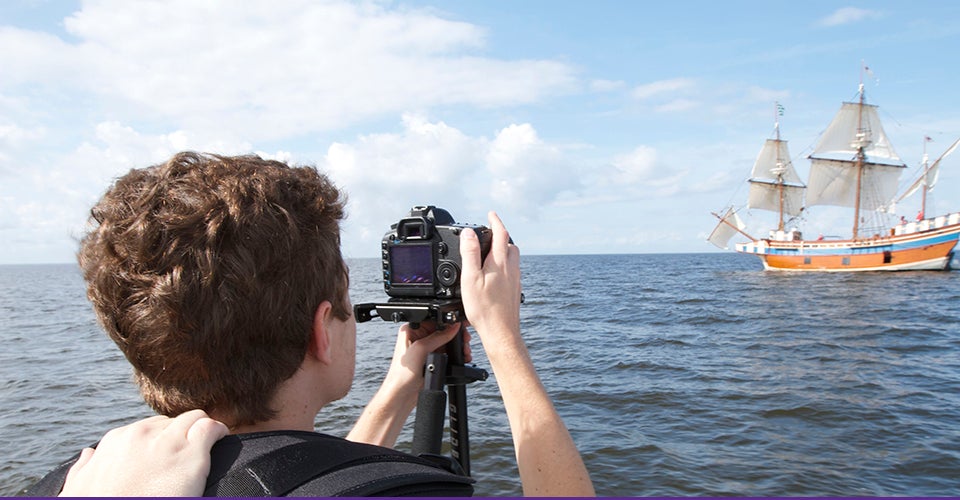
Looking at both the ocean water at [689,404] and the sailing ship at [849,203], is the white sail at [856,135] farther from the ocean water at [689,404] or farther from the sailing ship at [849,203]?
the ocean water at [689,404]

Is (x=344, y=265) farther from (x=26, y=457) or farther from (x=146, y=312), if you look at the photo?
(x=26, y=457)

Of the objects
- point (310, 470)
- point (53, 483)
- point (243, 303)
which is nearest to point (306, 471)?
point (310, 470)

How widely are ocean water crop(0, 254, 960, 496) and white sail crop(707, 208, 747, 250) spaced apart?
57.1 m

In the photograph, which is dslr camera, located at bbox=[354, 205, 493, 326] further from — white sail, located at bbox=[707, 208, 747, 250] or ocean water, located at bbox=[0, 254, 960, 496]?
white sail, located at bbox=[707, 208, 747, 250]

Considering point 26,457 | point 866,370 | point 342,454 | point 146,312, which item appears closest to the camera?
point 342,454

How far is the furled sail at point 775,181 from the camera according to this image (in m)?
76.9

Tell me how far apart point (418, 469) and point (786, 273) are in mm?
69698

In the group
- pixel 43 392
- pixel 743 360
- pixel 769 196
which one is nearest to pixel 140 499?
pixel 43 392

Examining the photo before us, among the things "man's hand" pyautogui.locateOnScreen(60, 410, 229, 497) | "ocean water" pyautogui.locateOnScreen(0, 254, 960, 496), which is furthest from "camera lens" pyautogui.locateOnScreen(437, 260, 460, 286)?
"ocean water" pyautogui.locateOnScreen(0, 254, 960, 496)

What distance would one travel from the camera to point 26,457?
737 centimetres

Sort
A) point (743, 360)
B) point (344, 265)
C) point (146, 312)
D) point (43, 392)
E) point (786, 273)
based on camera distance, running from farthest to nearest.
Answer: point (786, 273) → point (743, 360) → point (43, 392) → point (344, 265) → point (146, 312)

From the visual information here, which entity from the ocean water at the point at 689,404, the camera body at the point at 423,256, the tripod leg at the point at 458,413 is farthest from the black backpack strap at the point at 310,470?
the ocean water at the point at 689,404

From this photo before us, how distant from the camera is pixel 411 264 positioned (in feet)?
7.25

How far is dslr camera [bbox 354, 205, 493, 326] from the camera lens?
6.84ft
